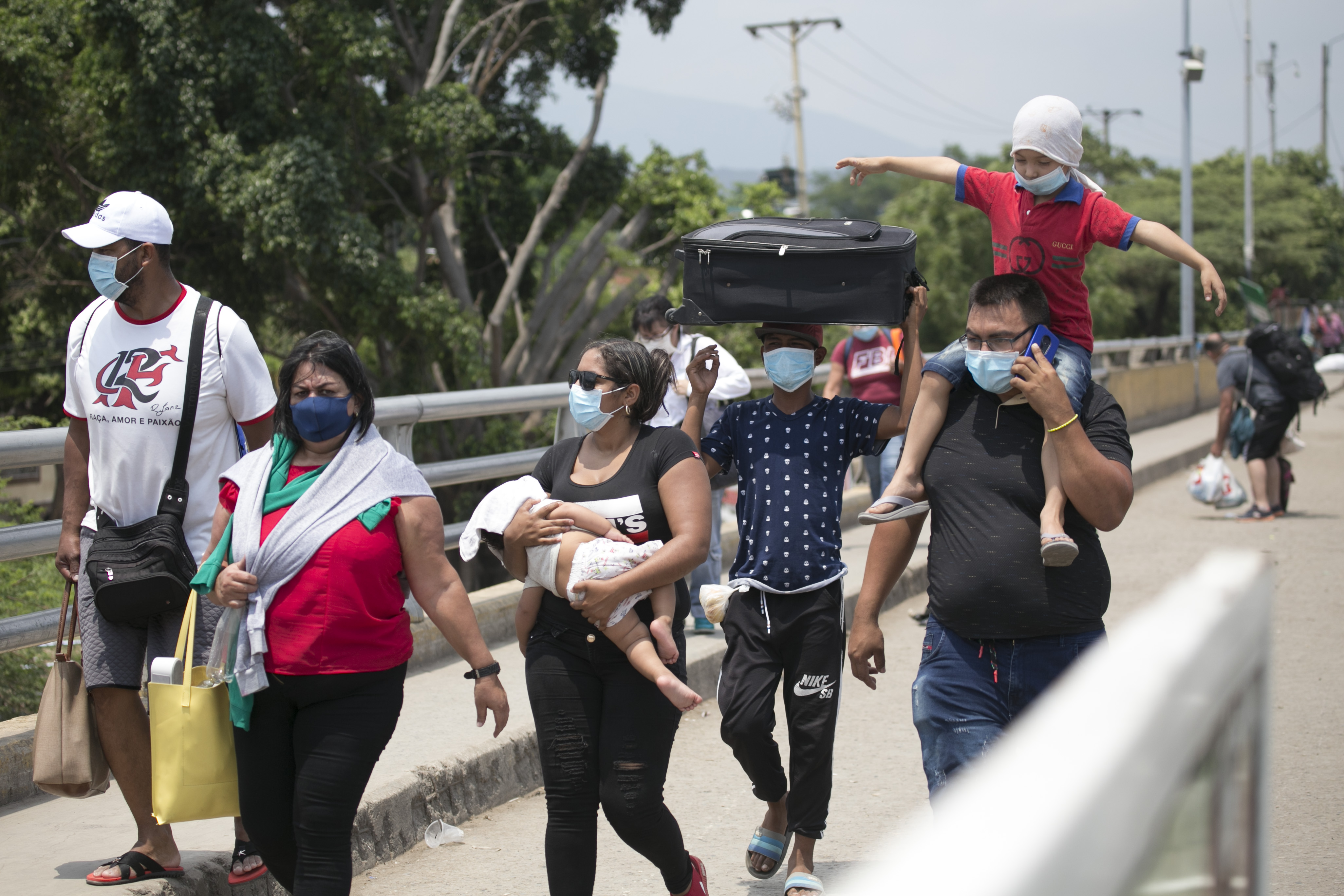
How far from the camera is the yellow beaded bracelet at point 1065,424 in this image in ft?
10.5

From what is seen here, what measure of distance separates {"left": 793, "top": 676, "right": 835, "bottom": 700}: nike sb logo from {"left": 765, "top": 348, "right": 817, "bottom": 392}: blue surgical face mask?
100 cm

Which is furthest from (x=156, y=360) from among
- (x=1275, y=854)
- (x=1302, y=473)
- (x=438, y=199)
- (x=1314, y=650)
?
(x=438, y=199)

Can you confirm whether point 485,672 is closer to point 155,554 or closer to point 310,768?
point 310,768

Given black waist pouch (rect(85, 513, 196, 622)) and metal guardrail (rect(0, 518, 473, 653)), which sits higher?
black waist pouch (rect(85, 513, 196, 622))

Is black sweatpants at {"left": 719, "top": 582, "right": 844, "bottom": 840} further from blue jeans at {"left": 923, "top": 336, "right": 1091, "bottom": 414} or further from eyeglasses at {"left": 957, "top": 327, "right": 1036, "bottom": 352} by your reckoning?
eyeglasses at {"left": 957, "top": 327, "right": 1036, "bottom": 352}

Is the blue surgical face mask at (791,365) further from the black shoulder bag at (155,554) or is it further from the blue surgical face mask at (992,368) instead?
the black shoulder bag at (155,554)

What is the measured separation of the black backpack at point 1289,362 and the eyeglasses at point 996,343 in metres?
9.06

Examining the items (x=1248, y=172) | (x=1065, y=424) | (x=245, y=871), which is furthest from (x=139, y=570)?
(x=1248, y=172)

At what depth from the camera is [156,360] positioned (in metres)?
3.92

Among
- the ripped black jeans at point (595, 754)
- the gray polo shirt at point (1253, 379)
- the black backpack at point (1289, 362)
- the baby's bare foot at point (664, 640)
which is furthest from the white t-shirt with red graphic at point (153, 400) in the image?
the black backpack at point (1289, 362)

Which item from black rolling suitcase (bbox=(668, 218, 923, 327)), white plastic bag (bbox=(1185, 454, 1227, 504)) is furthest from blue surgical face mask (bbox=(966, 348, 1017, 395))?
white plastic bag (bbox=(1185, 454, 1227, 504))

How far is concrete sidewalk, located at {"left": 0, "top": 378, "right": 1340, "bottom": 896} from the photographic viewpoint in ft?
12.9

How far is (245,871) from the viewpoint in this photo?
3.95m

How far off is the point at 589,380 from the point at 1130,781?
9.83 feet
